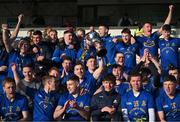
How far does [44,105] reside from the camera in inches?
298

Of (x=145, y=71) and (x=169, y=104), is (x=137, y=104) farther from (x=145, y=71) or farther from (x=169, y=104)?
(x=145, y=71)

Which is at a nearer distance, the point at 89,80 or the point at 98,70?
the point at 89,80

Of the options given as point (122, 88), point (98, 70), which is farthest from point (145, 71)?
point (98, 70)

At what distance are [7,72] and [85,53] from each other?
5.03 ft

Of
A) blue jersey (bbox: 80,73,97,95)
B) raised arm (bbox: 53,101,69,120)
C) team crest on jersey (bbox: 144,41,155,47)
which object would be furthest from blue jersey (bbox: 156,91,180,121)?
team crest on jersey (bbox: 144,41,155,47)

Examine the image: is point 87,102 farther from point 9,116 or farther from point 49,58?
point 49,58

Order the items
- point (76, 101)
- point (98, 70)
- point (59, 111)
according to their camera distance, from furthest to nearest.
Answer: point (98, 70)
point (76, 101)
point (59, 111)

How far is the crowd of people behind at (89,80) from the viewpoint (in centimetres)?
726

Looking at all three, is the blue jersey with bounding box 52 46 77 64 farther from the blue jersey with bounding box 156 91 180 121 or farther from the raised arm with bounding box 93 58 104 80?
the blue jersey with bounding box 156 91 180 121

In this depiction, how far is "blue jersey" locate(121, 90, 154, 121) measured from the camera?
7.18 metres

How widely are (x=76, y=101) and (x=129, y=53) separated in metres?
2.39

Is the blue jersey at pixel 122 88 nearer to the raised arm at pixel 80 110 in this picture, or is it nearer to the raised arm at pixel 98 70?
the raised arm at pixel 98 70

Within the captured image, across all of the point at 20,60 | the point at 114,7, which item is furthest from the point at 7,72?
the point at 114,7

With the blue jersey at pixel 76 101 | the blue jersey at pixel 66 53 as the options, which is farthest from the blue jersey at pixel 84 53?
the blue jersey at pixel 76 101
